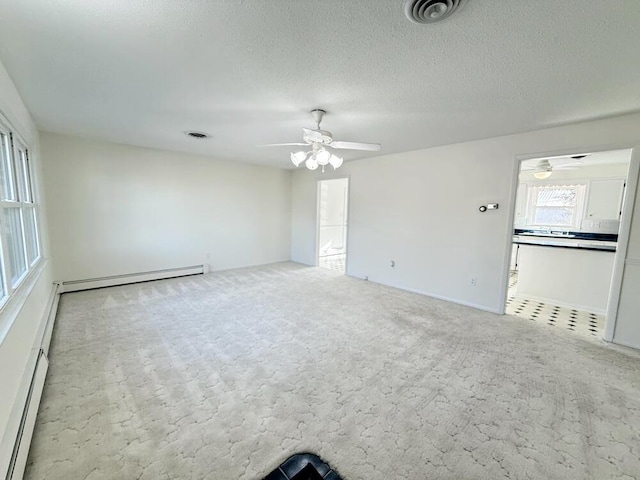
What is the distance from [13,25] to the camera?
1.46 m

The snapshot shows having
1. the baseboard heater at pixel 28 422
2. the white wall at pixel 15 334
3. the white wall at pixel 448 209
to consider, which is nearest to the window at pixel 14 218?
the white wall at pixel 15 334

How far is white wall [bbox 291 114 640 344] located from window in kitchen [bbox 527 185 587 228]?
4.39 metres

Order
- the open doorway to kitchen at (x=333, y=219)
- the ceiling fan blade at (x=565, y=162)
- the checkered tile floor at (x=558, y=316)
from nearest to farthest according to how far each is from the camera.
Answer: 1. the checkered tile floor at (x=558, y=316)
2. the ceiling fan blade at (x=565, y=162)
3. the open doorway to kitchen at (x=333, y=219)

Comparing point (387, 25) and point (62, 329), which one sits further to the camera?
point (62, 329)

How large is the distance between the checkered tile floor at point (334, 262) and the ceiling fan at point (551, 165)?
3993 millimetres

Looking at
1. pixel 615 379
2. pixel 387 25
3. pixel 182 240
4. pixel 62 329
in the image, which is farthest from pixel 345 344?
pixel 182 240

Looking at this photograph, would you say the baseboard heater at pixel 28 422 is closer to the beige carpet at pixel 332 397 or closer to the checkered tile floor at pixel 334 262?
the beige carpet at pixel 332 397

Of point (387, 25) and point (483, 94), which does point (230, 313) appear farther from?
point (483, 94)

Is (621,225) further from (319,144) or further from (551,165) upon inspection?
(319,144)

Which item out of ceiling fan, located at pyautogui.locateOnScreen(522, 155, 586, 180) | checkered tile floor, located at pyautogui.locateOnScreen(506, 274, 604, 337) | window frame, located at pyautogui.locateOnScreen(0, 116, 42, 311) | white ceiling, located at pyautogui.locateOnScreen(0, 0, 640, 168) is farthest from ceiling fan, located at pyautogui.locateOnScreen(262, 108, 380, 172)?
ceiling fan, located at pyautogui.locateOnScreen(522, 155, 586, 180)

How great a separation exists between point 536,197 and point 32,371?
9.14m

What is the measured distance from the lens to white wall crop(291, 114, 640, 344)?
309cm

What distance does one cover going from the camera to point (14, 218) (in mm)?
2330

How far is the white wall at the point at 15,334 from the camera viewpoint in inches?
52.2
